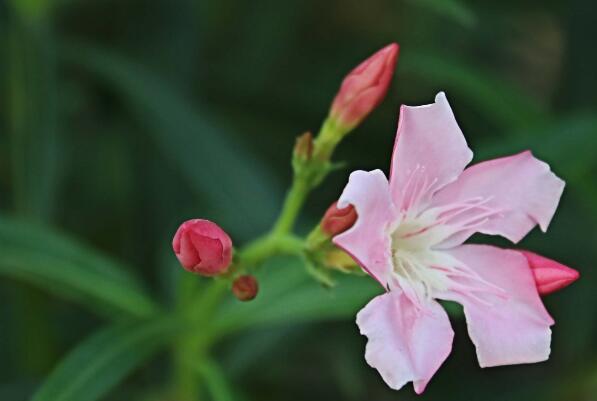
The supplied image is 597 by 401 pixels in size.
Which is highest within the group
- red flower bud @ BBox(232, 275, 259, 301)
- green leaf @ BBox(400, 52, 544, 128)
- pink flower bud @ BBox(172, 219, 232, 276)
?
pink flower bud @ BBox(172, 219, 232, 276)

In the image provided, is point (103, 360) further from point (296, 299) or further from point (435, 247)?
point (435, 247)

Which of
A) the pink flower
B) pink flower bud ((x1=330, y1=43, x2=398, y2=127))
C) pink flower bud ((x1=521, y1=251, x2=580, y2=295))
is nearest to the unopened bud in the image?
pink flower bud ((x1=330, y1=43, x2=398, y2=127))

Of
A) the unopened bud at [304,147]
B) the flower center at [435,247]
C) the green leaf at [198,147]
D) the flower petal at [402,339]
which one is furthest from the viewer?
the green leaf at [198,147]

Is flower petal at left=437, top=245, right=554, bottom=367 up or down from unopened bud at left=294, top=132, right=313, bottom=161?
down

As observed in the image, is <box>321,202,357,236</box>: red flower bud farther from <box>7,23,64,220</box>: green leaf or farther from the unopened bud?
<box>7,23,64,220</box>: green leaf

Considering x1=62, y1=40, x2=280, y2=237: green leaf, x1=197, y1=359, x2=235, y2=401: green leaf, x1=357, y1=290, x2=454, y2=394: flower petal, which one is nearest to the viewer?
x1=357, y1=290, x2=454, y2=394: flower petal

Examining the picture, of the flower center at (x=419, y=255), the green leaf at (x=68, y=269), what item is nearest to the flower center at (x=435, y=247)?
the flower center at (x=419, y=255)

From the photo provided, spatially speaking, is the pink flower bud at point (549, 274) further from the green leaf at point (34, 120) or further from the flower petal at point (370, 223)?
the green leaf at point (34, 120)

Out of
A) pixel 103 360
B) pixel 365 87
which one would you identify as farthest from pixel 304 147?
pixel 103 360
